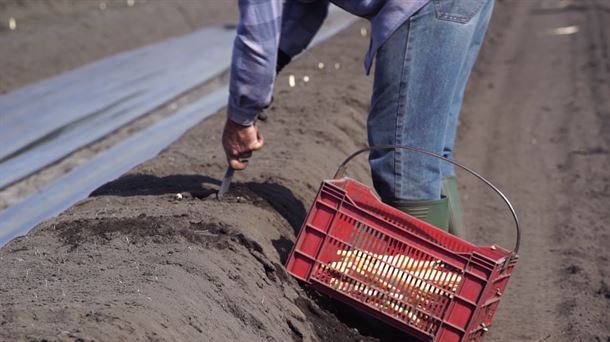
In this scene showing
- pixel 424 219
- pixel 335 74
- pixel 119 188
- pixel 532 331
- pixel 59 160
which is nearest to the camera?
pixel 424 219

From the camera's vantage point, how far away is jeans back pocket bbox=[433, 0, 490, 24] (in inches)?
165

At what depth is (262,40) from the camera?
410 centimetres

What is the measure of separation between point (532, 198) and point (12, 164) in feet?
11.5

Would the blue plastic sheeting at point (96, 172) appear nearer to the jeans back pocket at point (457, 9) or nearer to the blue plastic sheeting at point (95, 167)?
the blue plastic sheeting at point (95, 167)

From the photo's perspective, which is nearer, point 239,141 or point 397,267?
point 397,267

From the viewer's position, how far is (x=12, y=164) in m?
7.46

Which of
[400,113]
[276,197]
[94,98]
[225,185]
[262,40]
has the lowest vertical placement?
[94,98]

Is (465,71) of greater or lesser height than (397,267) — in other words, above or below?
above

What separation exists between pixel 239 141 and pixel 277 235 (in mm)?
478

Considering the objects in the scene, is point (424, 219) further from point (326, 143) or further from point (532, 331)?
point (326, 143)

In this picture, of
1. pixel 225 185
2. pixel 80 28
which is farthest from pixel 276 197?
pixel 80 28

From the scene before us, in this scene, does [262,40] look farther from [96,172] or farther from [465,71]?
[96,172]

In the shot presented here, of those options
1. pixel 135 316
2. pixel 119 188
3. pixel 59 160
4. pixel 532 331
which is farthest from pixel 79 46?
pixel 135 316

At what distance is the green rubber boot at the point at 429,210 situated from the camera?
4367 millimetres
